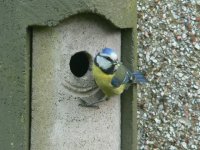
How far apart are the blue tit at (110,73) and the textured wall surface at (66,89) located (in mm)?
57

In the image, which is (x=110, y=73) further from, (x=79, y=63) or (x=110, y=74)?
(x=79, y=63)

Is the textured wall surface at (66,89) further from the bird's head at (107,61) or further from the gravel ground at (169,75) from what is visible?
the gravel ground at (169,75)

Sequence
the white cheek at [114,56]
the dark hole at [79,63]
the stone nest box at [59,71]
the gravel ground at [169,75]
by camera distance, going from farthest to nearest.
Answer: the gravel ground at [169,75]
the dark hole at [79,63]
the white cheek at [114,56]
the stone nest box at [59,71]

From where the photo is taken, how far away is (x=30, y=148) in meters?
2.11

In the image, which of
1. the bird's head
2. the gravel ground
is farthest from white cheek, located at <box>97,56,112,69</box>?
the gravel ground

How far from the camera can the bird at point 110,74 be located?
211 cm

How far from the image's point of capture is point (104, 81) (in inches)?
85.4

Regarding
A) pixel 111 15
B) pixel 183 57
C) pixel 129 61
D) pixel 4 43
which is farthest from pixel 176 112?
pixel 4 43

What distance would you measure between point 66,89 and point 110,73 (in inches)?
6.8

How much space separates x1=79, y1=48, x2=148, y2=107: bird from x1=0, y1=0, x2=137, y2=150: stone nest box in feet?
0.16

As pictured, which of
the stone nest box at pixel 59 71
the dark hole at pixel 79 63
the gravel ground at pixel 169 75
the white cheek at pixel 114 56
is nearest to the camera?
the stone nest box at pixel 59 71

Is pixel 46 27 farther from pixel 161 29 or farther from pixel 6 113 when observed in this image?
pixel 161 29

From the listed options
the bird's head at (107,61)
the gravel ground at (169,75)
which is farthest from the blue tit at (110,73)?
the gravel ground at (169,75)

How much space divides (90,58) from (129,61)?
18cm
